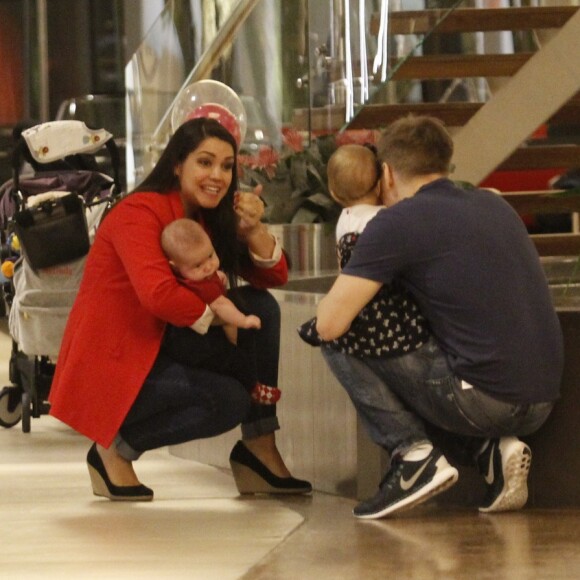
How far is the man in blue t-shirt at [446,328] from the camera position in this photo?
133 inches

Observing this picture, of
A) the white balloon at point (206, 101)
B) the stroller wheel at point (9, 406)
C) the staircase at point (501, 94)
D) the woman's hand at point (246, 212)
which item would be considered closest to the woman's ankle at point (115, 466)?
the woman's hand at point (246, 212)

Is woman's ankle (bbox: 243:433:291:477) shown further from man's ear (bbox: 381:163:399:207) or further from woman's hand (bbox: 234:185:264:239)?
man's ear (bbox: 381:163:399:207)

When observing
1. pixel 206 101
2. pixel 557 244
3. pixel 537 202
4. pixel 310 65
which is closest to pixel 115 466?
pixel 206 101

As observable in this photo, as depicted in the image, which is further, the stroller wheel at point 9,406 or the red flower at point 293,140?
the red flower at point 293,140

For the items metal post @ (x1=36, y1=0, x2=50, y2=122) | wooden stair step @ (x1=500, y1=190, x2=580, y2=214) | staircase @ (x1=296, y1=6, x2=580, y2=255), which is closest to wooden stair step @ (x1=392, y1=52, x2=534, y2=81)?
staircase @ (x1=296, y1=6, x2=580, y2=255)

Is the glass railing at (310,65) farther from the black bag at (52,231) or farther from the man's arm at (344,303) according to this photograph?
the man's arm at (344,303)

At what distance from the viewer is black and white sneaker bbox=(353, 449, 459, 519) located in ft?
11.3

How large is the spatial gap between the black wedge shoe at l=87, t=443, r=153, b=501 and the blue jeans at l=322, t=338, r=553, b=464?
2.20ft

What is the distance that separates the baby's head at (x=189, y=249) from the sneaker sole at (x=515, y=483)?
847 mm

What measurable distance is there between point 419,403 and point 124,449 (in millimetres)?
828

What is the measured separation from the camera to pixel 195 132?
12.4ft

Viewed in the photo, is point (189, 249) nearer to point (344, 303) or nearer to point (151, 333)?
point (151, 333)

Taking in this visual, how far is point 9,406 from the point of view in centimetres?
560

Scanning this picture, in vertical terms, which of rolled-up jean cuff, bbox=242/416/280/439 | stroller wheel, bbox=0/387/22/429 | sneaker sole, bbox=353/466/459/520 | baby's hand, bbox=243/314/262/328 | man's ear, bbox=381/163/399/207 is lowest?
stroller wheel, bbox=0/387/22/429
